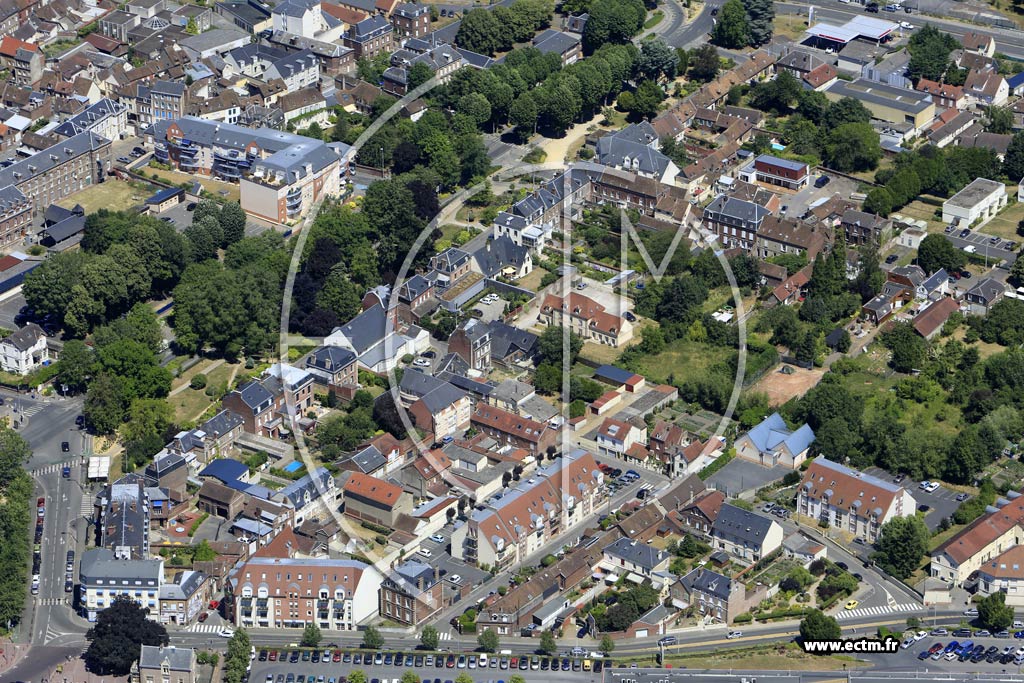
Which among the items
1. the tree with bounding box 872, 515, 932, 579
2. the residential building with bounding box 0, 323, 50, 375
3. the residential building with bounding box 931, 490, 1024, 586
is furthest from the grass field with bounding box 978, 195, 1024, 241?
the residential building with bounding box 0, 323, 50, 375

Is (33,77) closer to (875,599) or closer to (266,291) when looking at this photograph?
(266,291)

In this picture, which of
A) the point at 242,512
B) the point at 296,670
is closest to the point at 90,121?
the point at 242,512

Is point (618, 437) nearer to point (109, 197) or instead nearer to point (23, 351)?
point (23, 351)

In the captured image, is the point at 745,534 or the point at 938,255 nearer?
the point at 745,534

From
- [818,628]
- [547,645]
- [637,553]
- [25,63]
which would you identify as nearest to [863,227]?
[637,553]

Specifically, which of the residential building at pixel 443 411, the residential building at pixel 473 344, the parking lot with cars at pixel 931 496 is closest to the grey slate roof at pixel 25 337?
the residential building at pixel 443 411

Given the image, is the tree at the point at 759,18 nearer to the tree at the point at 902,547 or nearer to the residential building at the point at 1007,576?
the tree at the point at 902,547
